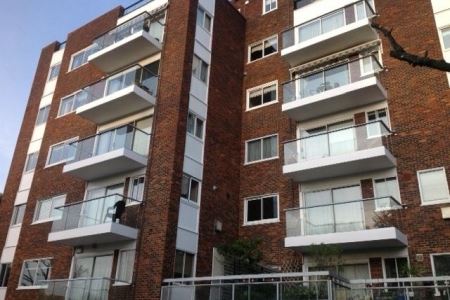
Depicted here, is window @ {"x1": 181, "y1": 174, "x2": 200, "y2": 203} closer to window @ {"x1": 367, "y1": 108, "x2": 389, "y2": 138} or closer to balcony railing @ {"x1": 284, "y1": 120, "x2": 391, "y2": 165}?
balcony railing @ {"x1": 284, "y1": 120, "x2": 391, "y2": 165}

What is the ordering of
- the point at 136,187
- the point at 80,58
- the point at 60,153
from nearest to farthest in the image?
the point at 136,187 → the point at 60,153 → the point at 80,58

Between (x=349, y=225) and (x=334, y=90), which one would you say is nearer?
(x=349, y=225)

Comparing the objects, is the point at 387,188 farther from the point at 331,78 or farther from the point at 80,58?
the point at 80,58

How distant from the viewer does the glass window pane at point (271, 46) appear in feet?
76.1

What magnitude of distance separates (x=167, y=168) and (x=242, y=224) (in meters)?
4.31

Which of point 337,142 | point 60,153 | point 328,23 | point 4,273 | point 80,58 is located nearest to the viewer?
point 337,142

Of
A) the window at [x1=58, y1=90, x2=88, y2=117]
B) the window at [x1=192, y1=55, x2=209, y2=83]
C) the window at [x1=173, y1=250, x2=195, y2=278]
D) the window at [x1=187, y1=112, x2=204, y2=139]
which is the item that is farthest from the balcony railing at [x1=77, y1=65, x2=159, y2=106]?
the window at [x1=173, y1=250, x2=195, y2=278]

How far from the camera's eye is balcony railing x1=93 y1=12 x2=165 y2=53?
21.5 m

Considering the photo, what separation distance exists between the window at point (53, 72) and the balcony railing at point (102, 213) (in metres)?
12.2

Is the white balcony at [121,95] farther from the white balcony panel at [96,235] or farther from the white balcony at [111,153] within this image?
the white balcony panel at [96,235]

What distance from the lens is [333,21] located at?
2039 centimetres

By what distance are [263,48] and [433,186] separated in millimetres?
11267

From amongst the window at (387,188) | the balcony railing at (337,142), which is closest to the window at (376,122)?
the balcony railing at (337,142)

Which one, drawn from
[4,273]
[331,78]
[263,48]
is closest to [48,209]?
[4,273]
